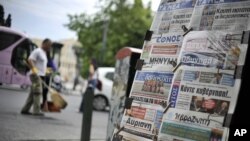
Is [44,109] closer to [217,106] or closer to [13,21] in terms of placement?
[13,21]

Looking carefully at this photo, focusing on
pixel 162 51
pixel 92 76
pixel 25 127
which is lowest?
pixel 25 127

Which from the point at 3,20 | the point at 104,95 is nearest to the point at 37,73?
the point at 3,20

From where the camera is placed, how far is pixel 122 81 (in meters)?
7.36

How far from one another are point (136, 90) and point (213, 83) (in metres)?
1.29

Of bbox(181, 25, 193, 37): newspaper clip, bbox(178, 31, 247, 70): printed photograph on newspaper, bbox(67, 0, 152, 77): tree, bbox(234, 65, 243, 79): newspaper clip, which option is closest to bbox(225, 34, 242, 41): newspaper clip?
bbox(178, 31, 247, 70): printed photograph on newspaper

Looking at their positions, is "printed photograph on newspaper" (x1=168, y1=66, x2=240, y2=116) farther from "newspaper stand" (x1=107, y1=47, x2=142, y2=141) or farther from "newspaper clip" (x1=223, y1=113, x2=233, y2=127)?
"newspaper stand" (x1=107, y1=47, x2=142, y2=141)

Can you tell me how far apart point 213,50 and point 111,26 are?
128 feet

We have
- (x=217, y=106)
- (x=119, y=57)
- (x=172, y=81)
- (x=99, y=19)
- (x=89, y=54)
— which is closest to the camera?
(x=217, y=106)

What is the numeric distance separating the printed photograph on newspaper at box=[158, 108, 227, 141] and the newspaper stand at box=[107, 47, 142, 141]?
2.19 meters

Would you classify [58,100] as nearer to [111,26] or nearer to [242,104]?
[242,104]

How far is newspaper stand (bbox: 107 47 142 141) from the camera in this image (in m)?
7.21

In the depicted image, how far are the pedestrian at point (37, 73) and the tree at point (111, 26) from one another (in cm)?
2960

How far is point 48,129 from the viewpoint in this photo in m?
9.50

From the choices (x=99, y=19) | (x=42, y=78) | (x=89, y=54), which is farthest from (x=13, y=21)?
(x=89, y=54)
